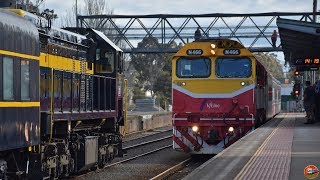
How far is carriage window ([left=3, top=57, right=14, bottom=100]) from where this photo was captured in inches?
375

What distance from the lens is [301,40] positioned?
70.6ft

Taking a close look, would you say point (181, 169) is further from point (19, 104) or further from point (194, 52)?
point (19, 104)

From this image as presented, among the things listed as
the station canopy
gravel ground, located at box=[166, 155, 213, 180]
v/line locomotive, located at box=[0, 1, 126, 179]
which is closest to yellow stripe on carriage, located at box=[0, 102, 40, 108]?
v/line locomotive, located at box=[0, 1, 126, 179]

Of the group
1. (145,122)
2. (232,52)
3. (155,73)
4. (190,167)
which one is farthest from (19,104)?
(155,73)

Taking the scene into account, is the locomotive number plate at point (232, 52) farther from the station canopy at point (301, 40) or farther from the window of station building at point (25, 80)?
the window of station building at point (25, 80)

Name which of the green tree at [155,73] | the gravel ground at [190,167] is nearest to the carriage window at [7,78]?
the gravel ground at [190,167]

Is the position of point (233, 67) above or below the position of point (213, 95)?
above

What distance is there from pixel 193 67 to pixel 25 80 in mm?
8842

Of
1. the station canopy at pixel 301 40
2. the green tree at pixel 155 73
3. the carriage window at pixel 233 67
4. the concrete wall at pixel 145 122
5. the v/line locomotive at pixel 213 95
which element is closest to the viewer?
the station canopy at pixel 301 40

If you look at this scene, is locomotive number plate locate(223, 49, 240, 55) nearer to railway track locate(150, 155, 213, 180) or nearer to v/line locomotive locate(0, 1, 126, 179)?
v/line locomotive locate(0, 1, 126, 179)

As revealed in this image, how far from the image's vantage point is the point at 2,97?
369 inches

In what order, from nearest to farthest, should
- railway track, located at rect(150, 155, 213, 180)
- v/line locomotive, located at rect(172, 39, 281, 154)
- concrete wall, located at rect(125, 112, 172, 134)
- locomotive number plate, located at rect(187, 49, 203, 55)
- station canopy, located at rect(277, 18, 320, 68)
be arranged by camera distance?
railway track, located at rect(150, 155, 213, 180) → station canopy, located at rect(277, 18, 320, 68) → v/line locomotive, located at rect(172, 39, 281, 154) → locomotive number plate, located at rect(187, 49, 203, 55) → concrete wall, located at rect(125, 112, 172, 134)

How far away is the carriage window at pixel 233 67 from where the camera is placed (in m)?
18.3

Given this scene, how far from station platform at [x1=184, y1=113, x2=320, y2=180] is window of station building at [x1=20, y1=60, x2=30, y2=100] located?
326 cm
